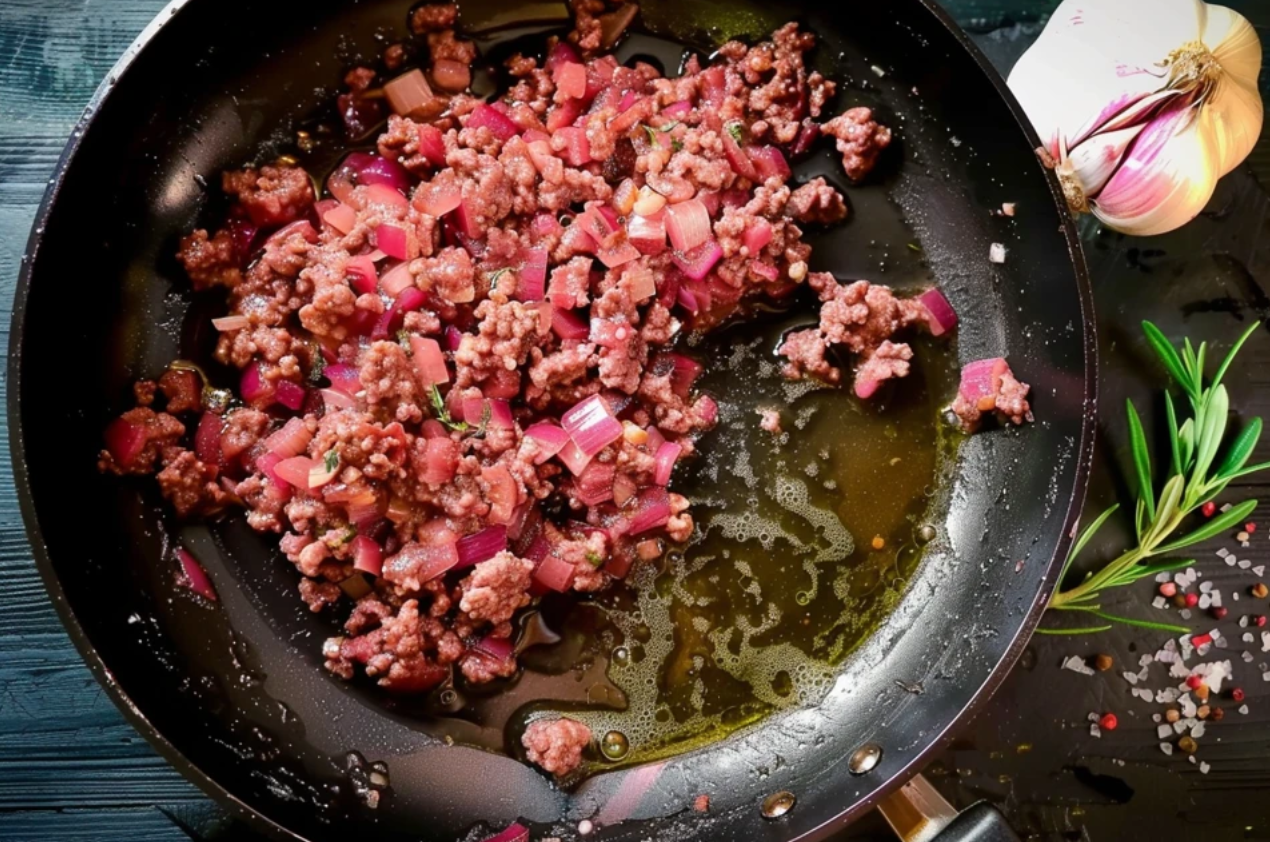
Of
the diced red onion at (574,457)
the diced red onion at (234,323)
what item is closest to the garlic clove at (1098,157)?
the diced red onion at (574,457)

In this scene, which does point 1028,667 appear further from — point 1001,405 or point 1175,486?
point 1001,405

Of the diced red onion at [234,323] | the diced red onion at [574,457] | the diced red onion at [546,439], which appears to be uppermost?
the diced red onion at [234,323]

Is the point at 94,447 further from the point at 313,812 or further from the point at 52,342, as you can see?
the point at 313,812

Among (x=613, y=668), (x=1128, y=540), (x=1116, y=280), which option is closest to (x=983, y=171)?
(x=1116, y=280)

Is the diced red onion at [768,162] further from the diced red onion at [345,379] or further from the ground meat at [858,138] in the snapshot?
the diced red onion at [345,379]

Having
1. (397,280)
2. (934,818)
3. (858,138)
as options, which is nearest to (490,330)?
(397,280)

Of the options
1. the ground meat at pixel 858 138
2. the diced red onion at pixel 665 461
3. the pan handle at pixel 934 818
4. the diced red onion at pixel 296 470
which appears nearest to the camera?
the pan handle at pixel 934 818

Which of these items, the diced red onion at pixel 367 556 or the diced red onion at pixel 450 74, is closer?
the diced red onion at pixel 367 556

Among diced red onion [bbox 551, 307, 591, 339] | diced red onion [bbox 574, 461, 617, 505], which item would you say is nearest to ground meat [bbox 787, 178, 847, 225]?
diced red onion [bbox 551, 307, 591, 339]
